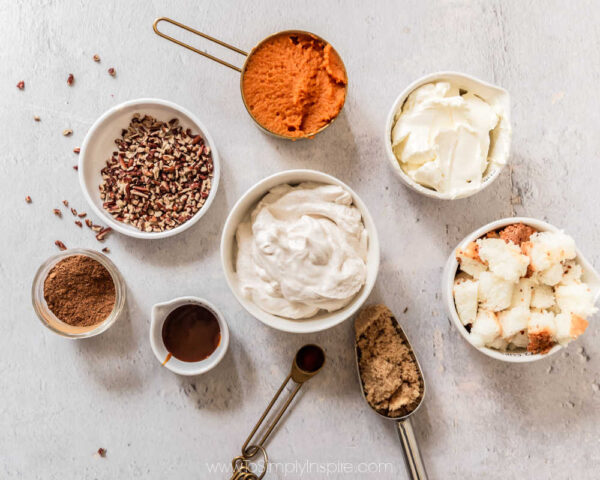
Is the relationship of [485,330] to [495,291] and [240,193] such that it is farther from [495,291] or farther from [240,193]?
[240,193]

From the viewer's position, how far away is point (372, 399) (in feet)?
4.05

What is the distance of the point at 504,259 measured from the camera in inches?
43.4

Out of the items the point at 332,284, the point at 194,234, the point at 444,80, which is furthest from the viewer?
the point at 194,234

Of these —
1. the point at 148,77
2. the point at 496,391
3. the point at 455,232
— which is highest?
the point at 148,77

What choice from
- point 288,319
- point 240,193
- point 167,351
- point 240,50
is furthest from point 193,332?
point 240,50

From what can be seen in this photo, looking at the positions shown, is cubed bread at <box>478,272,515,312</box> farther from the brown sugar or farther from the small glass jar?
the small glass jar

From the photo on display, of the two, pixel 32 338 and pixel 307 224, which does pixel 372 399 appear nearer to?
pixel 307 224

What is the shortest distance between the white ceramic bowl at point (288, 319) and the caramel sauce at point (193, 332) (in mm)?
194

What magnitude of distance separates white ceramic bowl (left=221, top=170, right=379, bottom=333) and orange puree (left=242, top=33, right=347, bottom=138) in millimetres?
125

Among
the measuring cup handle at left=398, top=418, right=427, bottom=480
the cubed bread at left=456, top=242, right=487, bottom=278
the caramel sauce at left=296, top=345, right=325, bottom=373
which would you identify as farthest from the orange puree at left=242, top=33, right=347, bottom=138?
the measuring cup handle at left=398, top=418, right=427, bottom=480

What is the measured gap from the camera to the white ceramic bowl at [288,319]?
110 centimetres

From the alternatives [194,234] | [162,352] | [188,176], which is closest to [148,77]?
[188,176]

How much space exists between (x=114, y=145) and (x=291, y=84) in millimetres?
534

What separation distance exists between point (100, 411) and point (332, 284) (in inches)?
32.3
